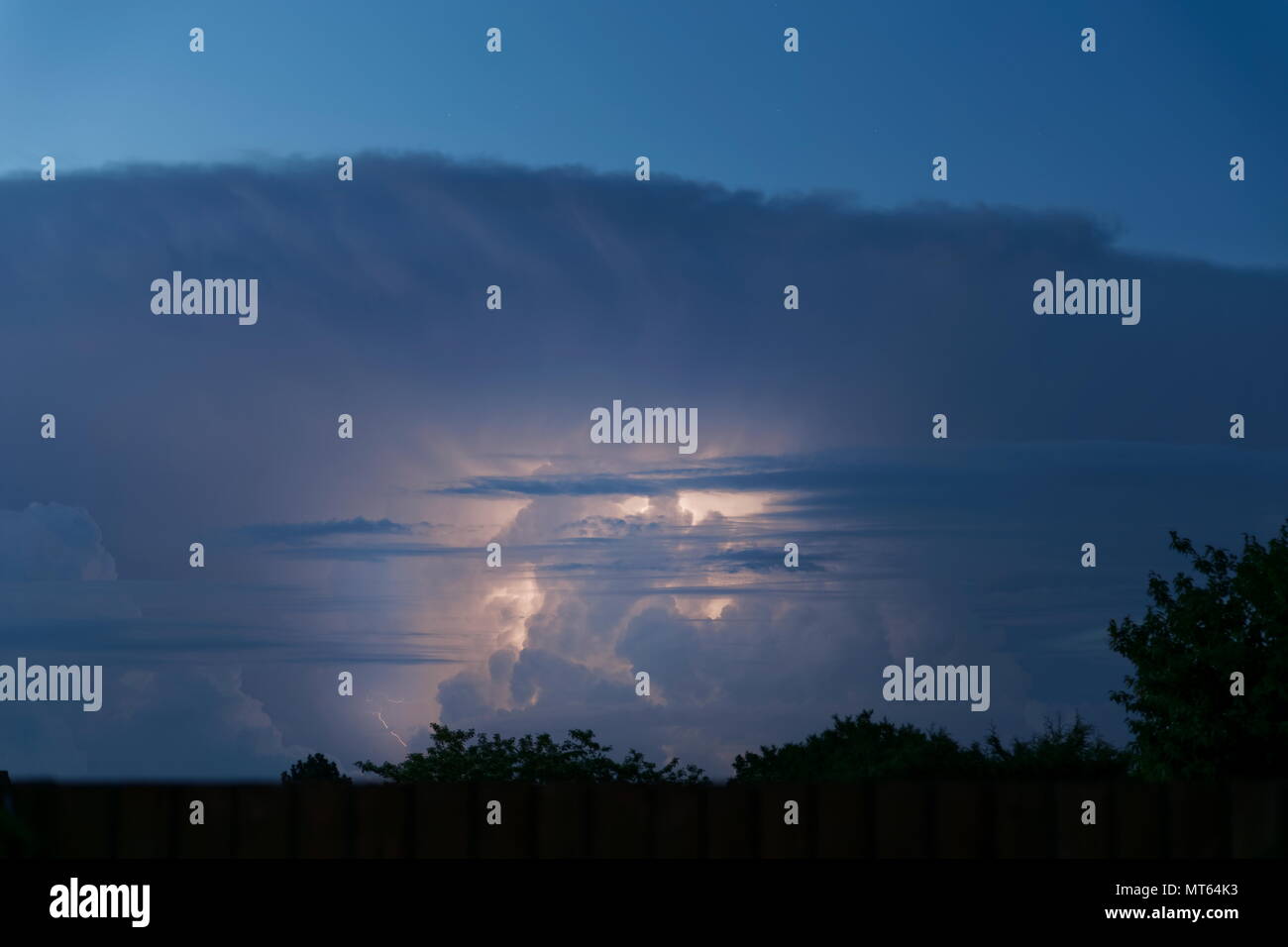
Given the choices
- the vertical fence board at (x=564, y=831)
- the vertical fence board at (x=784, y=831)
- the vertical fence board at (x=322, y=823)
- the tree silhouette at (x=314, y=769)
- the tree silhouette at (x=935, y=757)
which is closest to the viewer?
the vertical fence board at (x=784, y=831)

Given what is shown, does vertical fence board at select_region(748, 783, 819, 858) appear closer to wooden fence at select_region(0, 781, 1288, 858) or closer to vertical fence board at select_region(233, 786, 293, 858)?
wooden fence at select_region(0, 781, 1288, 858)

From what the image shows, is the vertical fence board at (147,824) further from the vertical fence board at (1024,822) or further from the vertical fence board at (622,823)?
the vertical fence board at (1024,822)

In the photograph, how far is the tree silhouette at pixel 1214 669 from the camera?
25.4 meters

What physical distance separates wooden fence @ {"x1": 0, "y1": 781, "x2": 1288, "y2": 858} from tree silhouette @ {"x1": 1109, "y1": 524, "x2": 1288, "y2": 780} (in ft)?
34.2

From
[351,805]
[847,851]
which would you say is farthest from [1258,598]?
[351,805]

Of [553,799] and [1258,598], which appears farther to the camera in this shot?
[1258,598]

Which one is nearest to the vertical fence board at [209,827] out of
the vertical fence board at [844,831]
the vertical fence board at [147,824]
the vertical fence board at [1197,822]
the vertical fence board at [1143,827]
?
the vertical fence board at [147,824]

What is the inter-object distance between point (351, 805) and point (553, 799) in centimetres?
240

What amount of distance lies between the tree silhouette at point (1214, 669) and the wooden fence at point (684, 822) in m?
10.4

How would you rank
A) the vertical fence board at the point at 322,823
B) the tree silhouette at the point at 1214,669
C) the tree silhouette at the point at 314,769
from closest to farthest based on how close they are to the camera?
1. the vertical fence board at the point at 322,823
2. the tree silhouette at the point at 1214,669
3. the tree silhouette at the point at 314,769

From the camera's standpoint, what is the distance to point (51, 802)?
15961mm

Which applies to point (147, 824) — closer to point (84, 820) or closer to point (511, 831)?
point (84, 820)
